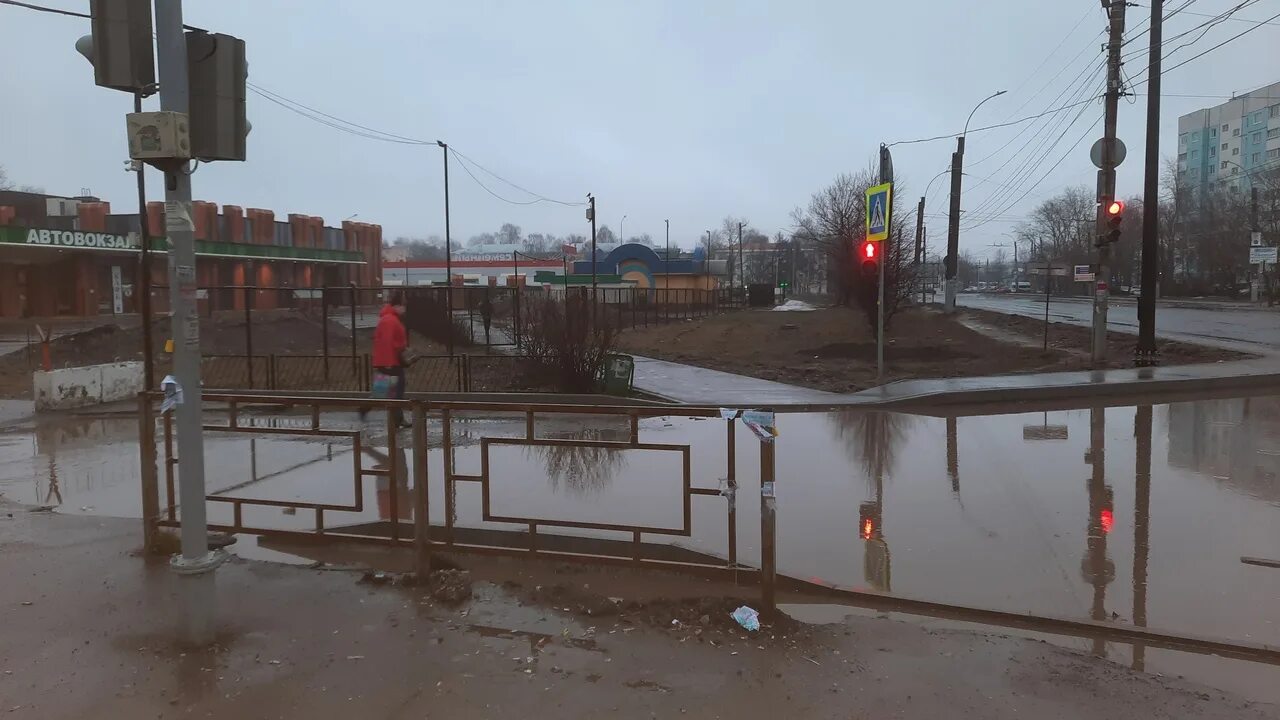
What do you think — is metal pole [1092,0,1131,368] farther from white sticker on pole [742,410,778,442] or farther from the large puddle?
white sticker on pole [742,410,778,442]

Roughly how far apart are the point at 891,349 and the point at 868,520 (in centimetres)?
1863

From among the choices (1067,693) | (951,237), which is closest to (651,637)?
(1067,693)

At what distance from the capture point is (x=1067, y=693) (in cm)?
371

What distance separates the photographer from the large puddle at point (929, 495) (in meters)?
5.18

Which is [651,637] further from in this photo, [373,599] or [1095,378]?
[1095,378]

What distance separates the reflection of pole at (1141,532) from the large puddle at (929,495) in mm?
25

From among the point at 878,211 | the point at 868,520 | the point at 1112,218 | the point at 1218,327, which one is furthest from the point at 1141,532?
the point at 1218,327

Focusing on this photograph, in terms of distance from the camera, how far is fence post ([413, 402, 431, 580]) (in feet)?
16.4

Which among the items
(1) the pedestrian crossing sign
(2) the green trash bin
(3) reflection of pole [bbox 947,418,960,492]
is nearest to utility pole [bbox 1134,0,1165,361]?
(1) the pedestrian crossing sign

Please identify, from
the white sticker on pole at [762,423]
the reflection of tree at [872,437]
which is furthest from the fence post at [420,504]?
the reflection of tree at [872,437]

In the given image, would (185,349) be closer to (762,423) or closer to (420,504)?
(420,504)

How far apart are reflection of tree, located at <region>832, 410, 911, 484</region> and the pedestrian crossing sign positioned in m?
3.62

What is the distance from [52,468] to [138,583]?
5.53 meters

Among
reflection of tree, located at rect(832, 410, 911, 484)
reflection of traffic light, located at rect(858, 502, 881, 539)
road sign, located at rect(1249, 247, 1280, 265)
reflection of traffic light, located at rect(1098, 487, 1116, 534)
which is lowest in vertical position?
reflection of traffic light, located at rect(858, 502, 881, 539)
